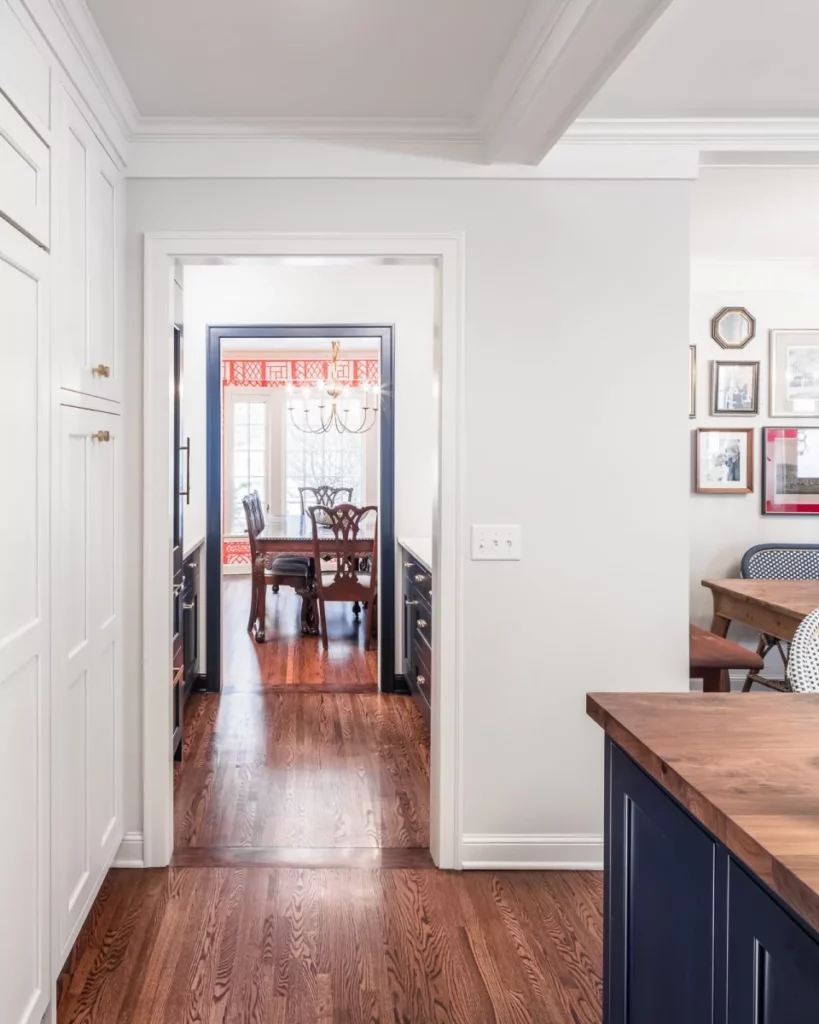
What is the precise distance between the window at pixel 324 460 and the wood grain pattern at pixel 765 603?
5.28m

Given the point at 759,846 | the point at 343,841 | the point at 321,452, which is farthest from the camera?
the point at 321,452

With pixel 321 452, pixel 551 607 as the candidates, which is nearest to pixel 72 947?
pixel 551 607

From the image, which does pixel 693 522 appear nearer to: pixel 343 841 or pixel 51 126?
pixel 343 841

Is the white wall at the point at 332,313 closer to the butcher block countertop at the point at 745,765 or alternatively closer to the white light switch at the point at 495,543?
the white light switch at the point at 495,543

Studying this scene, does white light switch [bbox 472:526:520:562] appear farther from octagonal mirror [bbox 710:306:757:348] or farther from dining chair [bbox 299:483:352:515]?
dining chair [bbox 299:483:352:515]

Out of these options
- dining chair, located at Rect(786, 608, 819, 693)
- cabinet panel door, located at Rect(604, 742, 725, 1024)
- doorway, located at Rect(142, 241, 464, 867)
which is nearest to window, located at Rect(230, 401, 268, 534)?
doorway, located at Rect(142, 241, 464, 867)

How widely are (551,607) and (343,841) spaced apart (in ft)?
3.65

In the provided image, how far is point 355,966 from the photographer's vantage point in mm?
2018

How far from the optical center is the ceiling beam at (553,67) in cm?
166

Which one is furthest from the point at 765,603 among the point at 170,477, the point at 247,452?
the point at 247,452

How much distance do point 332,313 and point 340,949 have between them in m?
3.49

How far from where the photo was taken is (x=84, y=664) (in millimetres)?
2045

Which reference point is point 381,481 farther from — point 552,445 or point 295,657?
point 552,445

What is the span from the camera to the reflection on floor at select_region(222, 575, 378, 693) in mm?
4676
